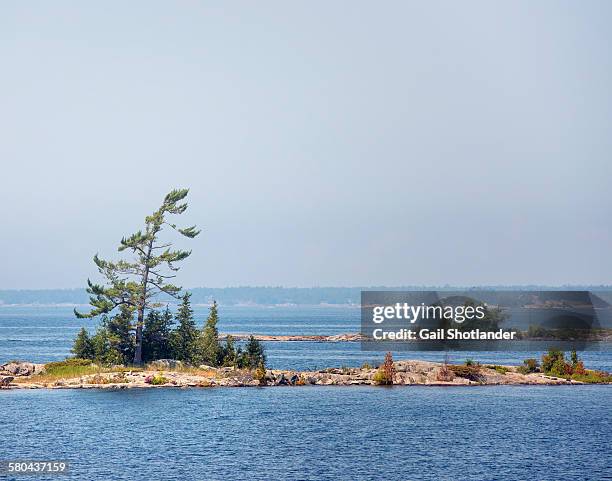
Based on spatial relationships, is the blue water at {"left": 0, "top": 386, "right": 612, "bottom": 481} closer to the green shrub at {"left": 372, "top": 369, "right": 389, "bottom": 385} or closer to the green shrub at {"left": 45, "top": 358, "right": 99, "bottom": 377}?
the green shrub at {"left": 372, "top": 369, "right": 389, "bottom": 385}

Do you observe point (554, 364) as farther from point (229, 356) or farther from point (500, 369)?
point (229, 356)

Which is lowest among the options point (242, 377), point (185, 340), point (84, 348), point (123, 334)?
point (242, 377)

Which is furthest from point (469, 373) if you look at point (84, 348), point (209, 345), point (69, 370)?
point (69, 370)

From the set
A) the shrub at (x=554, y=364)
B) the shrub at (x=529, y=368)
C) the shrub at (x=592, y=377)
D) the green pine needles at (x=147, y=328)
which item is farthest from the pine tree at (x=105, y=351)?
the shrub at (x=592, y=377)

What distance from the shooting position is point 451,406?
90.6 metres

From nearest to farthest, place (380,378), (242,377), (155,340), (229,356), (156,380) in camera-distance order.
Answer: (156,380), (242,377), (380,378), (155,340), (229,356)

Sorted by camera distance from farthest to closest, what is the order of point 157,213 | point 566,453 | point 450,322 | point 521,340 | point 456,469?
point 521,340 < point 450,322 < point 157,213 < point 566,453 < point 456,469

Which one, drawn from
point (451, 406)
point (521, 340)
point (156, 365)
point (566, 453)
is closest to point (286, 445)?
point (566, 453)

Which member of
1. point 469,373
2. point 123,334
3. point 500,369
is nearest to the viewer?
point 123,334

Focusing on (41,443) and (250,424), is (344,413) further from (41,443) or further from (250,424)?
(41,443)

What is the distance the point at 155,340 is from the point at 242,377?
38.0 ft

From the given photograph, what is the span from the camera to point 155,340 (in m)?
109

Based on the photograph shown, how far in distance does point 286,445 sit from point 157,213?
47178 millimetres

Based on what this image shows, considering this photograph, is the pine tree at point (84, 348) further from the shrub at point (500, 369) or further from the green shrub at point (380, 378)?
the shrub at point (500, 369)
